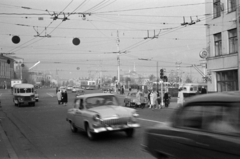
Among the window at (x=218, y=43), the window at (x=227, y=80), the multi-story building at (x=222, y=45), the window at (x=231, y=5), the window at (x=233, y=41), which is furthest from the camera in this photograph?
the window at (x=218, y=43)

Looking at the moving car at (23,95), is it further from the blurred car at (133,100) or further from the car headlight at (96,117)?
the car headlight at (96,117)

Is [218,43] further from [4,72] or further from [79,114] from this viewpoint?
[4,72]

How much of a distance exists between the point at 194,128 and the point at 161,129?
3.14 ft

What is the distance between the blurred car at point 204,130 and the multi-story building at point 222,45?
830 inches

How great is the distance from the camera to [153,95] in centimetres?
2500

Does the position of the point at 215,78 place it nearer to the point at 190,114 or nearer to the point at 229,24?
the point at 229,24

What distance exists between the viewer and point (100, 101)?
10.6 meters

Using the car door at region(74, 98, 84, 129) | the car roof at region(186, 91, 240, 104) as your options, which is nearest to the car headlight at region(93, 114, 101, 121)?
the car door at region(74, 98, 84, 129)

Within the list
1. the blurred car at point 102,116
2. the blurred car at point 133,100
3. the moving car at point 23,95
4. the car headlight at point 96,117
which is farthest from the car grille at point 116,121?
the moving car at point 23,95

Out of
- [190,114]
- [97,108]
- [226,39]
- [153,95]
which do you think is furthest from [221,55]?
[190,114]

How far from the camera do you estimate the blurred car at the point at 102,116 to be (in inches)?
363

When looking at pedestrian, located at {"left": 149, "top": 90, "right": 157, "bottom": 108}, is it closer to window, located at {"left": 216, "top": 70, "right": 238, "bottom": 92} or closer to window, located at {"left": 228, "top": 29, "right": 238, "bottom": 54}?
window, located at {"left": 216, "top": 70, "right": 238, "bottom": 92}

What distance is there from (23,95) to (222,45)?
21.7m

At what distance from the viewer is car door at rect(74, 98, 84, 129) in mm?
10349
